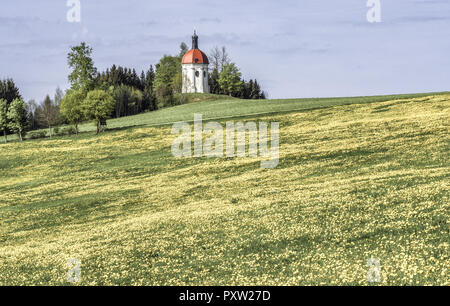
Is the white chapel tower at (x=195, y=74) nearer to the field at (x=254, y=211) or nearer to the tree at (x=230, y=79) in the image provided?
the tree at (x=230, y=79)

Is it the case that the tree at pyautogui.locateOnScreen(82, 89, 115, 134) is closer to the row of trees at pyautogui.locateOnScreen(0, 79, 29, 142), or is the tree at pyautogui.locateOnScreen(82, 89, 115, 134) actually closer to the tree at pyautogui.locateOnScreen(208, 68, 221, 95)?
the row of trees at pyautogui.locateOnScreen(0, 79, 29, 142)

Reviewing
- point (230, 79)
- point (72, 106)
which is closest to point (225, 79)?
point (230, 79)

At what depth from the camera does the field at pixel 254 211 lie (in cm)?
1969

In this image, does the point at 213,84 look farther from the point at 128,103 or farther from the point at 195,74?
the point at 128,103

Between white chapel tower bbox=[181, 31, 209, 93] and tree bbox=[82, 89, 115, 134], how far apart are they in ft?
310

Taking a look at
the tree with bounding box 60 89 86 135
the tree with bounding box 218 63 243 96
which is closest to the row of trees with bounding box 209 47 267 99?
the tree with bounding box 218 63 243 96

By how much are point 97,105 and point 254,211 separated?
215 ft

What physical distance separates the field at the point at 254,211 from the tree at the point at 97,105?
66.3 feet

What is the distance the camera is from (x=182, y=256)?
22922mm

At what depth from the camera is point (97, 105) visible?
90375mm

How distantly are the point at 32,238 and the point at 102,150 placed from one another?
42.4 meters

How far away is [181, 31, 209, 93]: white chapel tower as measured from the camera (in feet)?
610

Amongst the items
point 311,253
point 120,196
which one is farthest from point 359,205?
point 120,196

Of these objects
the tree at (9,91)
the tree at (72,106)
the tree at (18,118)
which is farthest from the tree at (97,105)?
the tree at (9,91)
